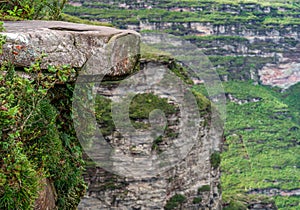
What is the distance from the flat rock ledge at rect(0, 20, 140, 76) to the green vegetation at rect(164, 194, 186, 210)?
41.2ft

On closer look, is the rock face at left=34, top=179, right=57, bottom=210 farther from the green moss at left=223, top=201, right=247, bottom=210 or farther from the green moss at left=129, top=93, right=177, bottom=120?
the green moss at left=223, top=201, right=247, bottom=210

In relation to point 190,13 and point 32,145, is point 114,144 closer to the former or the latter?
point 32,145

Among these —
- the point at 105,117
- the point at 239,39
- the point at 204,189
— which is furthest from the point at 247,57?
the point at 105,117

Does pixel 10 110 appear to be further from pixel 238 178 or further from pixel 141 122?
pixel 238 178

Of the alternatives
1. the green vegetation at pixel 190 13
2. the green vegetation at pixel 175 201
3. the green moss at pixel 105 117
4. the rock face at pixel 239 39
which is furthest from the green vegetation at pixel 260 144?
the green moss at pixel 105 117

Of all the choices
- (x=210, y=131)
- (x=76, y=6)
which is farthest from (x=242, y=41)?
(x=210, y=131)

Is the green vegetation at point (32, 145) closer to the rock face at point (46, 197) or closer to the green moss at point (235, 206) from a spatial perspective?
the rock face at point (46, 197)

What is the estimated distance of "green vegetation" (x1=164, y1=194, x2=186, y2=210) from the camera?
16.5 m

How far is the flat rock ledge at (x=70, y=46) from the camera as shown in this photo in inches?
138

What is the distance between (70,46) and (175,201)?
530 inches

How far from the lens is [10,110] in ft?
9.65

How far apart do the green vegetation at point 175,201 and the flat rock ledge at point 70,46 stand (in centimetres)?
1257

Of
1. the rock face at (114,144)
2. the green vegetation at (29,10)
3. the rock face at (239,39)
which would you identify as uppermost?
the green vegetation at (29,10)

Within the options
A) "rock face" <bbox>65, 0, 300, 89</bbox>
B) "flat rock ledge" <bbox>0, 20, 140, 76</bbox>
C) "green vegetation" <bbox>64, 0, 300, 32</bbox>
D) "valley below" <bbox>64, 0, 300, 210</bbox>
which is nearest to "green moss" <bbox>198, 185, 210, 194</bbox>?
"flat rock ledge" <bbox>0, 20, 140, 76</bbox>
